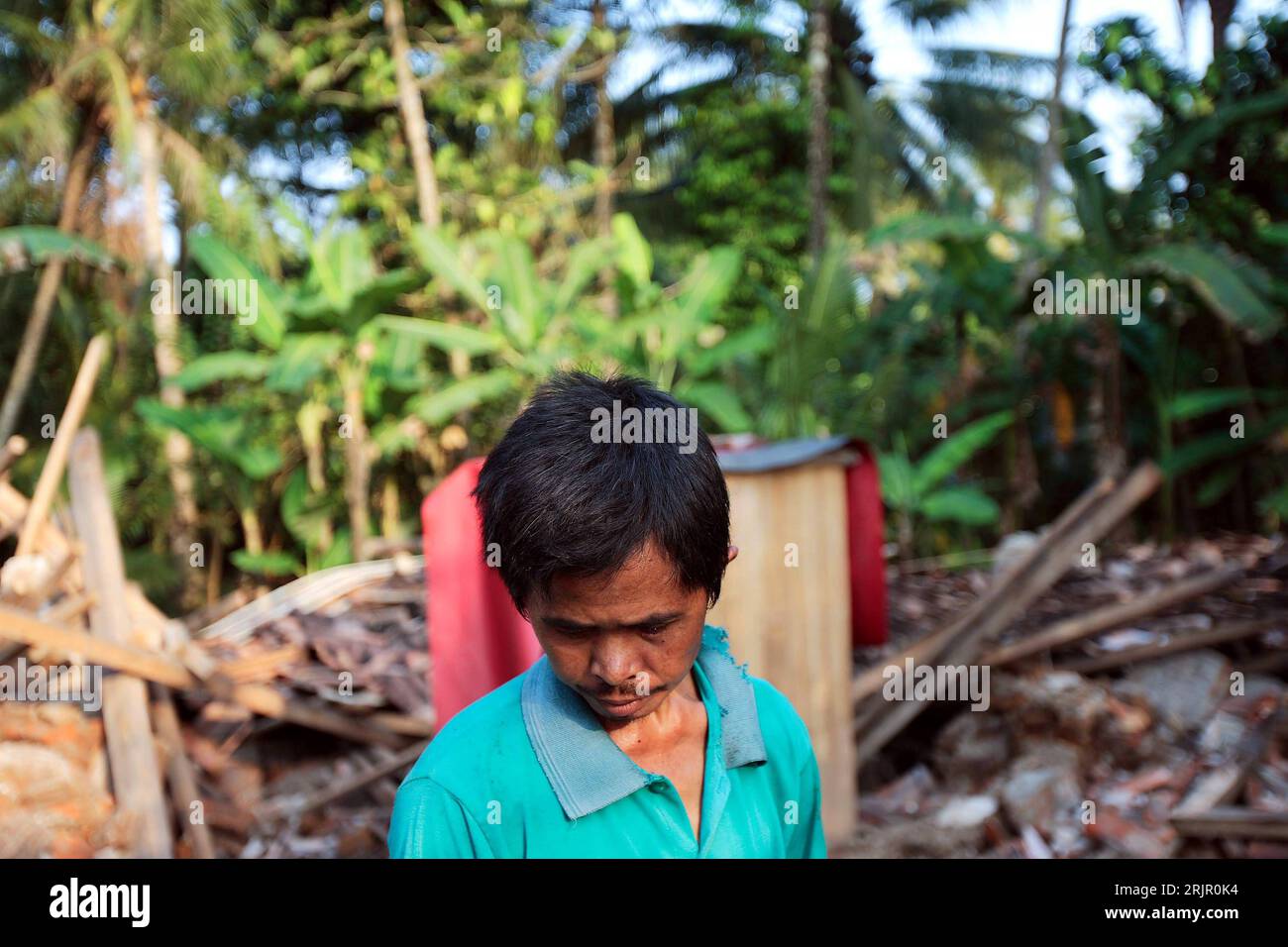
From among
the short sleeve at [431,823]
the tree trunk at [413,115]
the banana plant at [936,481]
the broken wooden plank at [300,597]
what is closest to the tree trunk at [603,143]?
the tree trunk at [413,115]

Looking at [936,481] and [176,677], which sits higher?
[936,481]

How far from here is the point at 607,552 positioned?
1108 millimetres

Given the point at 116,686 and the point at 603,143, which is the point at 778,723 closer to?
the point at 116,686

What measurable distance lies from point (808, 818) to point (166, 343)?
9075 mm

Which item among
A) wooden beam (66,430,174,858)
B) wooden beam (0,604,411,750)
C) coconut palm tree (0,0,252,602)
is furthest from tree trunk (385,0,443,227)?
wooden beam (0,604,411,750)

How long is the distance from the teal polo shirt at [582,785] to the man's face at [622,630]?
6cm

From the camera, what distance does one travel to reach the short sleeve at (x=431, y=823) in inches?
42.8

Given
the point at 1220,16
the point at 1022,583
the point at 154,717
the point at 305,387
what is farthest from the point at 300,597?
the point at 1220,16

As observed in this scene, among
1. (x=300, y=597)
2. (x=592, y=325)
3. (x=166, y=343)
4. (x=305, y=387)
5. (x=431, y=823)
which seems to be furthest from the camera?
(x=166, y=343)

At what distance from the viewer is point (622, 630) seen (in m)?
1.15

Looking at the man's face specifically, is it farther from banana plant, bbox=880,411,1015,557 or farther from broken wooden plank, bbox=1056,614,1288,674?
banana plant, bbox=880,411,1015,557

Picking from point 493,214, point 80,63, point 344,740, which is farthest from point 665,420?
point 80,63

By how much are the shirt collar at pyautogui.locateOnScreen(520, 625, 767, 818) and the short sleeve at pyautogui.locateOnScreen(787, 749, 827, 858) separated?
0.11 metres

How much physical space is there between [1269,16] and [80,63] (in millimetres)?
9279
